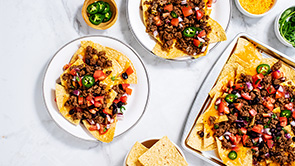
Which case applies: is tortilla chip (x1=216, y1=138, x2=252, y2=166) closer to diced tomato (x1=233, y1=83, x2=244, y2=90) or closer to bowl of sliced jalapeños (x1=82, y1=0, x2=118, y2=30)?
diced tomato (x1=233, y1=83, x2=244, y2=90)

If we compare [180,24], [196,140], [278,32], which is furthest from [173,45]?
[278,32]

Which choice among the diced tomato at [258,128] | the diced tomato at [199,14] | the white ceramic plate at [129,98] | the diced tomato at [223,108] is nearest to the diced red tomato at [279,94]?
the diced tomato at [258,128]

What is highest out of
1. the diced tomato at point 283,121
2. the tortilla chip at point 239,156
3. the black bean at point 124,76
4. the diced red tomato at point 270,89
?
the black bean at point 124,76

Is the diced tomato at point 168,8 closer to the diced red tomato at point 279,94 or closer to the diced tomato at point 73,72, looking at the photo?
the diced tomato at point 73,72

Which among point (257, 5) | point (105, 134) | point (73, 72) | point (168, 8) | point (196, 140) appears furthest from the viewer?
point (257, 5)

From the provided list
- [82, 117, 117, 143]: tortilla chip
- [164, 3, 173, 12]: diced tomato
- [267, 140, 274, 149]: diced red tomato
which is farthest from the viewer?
[267, 140, 274, 149]: diced red tomato

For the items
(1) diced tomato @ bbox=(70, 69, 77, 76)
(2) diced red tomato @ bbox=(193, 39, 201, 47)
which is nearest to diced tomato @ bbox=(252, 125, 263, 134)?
(2) diced red tomato @ bbox=(193, 39, 201, 47)

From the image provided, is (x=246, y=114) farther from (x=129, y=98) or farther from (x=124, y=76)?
(x=124, y=76)

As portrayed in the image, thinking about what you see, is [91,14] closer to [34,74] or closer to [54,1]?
[54,1]
